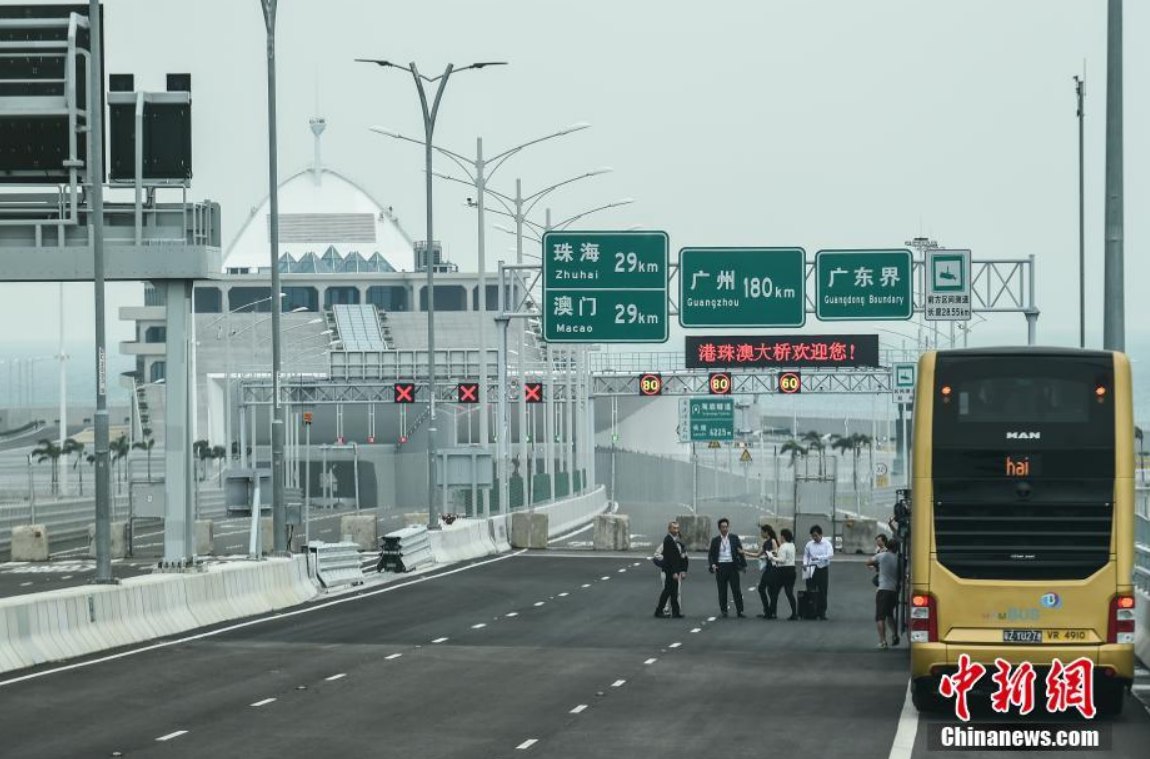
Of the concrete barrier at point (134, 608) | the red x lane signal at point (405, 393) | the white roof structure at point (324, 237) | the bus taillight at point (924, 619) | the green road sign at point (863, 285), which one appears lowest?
the concrete barrier at point (134, 608)

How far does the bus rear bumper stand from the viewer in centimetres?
1911

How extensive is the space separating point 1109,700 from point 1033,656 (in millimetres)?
996

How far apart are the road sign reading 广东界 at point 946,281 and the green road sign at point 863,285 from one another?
2.23 m

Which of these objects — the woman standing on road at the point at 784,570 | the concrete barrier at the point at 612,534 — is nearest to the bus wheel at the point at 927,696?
the woman standing on road at the point at 784,570

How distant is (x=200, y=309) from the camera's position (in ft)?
536

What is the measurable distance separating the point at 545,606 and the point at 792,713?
50.9 feet

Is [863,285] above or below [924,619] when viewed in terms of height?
above

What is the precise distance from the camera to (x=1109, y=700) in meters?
19.6

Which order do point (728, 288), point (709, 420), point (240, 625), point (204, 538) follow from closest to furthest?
point (240, 625) → point (728, 288) → point (204, 538) → point (709, 420)

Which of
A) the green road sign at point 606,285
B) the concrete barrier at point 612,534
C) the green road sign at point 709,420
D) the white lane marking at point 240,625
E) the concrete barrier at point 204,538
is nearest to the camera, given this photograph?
the white lane marking at point 240,625

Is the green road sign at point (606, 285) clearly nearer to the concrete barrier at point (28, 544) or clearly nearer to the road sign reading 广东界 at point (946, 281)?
the road sign reading 广东界 at point (946, 281)

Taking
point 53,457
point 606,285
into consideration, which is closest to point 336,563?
point 606,285

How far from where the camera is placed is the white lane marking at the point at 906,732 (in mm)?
17594
